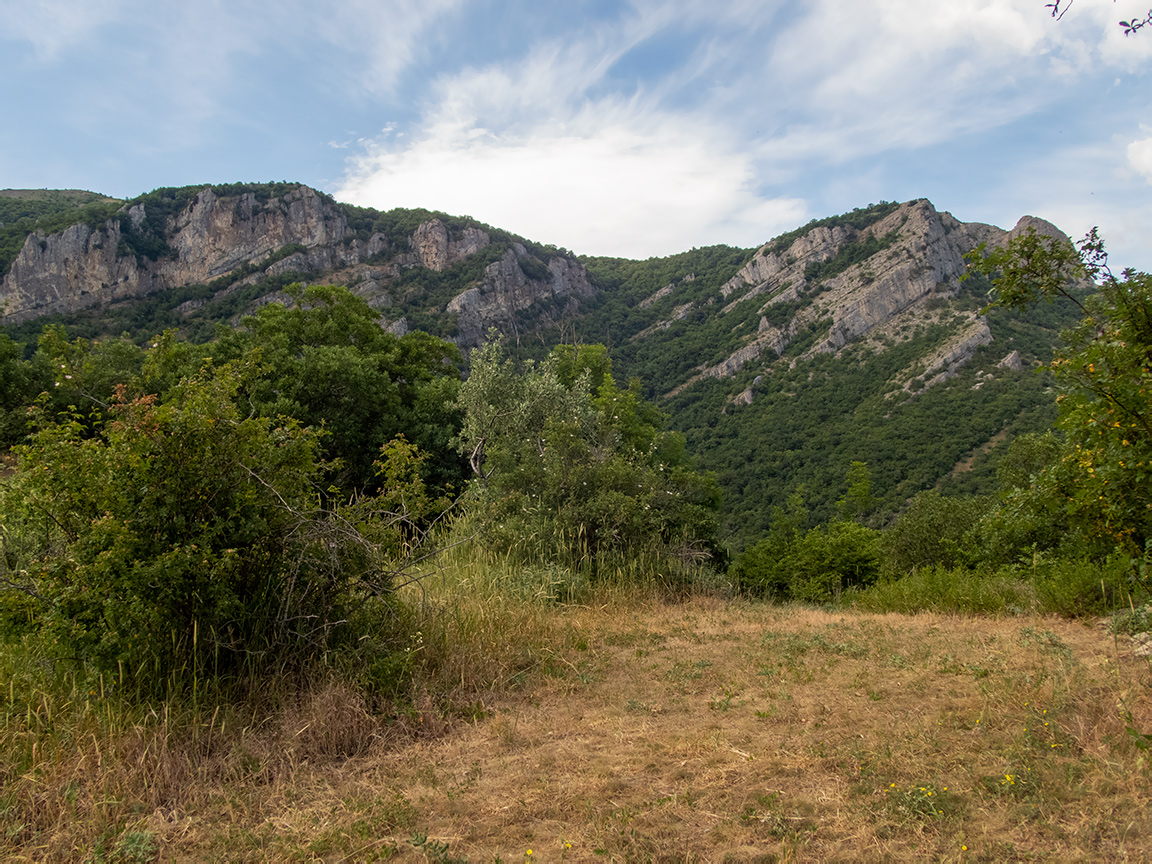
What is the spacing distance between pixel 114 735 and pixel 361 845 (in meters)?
1.77

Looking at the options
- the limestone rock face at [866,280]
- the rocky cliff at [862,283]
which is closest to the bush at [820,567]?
the rocky cliff at [862,283]

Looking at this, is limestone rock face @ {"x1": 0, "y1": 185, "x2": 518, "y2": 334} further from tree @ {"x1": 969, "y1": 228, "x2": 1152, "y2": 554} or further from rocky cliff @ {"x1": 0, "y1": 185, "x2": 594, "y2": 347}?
tree @ {"x1": 969, "y1": 228, "x2": 1152, "y2": 554}

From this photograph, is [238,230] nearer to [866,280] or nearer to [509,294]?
[509,294]

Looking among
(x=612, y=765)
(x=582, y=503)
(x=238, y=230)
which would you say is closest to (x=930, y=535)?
(x=582, y=503)

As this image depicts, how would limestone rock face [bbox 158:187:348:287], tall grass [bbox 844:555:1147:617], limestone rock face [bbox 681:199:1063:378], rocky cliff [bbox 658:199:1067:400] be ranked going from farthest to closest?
1. limestone rock face [bbox 158:187:348:287]
2. limestone rock face [bbox 681:199:1063:378]
3. rocky cliff [bbox 658:199:1067:400]
4. tall grass [bbox 844:555:1147:617]

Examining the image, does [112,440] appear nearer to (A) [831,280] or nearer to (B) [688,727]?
(B) [688,727]

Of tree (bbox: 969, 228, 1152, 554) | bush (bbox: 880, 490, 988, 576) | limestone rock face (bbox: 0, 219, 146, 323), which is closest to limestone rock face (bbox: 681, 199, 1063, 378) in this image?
bush (bbox: 880, 490, 988, 576)

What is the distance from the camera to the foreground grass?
2525 millimetres

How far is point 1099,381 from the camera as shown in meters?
4.65

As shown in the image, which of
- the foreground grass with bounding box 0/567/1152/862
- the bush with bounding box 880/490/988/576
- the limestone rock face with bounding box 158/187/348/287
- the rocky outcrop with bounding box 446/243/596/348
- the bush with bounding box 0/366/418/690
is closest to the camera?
the foreground grass with bounding box 0/567/1152/862

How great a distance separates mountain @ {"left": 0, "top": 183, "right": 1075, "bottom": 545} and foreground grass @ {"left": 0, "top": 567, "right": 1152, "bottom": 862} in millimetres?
45232

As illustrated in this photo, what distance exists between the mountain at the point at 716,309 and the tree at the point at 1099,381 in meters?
43.7

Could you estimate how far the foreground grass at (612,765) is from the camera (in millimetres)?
2525

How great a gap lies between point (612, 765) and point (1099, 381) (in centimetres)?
478
